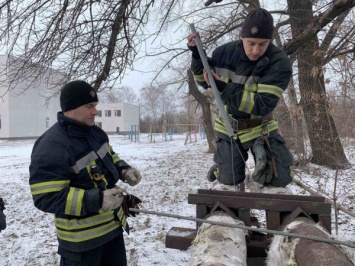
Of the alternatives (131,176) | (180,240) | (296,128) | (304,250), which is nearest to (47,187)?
(131,176)

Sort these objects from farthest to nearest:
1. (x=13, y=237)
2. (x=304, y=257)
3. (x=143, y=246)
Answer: (x=13, y=237)
(x=143, y=246)
(x=304, y=257)

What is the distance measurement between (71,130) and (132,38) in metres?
4.10

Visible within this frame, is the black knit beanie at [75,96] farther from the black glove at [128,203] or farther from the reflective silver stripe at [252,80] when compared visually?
the reflective silver stripe at [252,80]

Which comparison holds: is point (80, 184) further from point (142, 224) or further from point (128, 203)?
point (142, 224)

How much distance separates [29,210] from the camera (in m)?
6.75

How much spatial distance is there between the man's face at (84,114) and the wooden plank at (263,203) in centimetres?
99

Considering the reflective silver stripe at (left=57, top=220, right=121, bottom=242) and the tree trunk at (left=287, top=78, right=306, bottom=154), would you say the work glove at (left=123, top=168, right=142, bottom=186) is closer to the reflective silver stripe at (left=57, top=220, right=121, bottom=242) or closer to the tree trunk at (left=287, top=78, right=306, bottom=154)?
the reflective silver stripe at (left=57, top=220, right=121, bottom=242)

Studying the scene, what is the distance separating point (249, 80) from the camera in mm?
2754

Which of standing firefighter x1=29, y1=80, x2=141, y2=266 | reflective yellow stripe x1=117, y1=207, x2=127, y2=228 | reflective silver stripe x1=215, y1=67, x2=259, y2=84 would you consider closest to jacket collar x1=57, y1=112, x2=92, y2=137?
standing firefighter x1=29, y1=80, x2=141, y2=266

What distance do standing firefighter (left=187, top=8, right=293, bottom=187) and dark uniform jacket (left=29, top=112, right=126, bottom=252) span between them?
3.39 ft

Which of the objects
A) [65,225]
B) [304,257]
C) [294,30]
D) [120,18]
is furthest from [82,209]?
[294,30]

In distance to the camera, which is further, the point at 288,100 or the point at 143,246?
the point at 288,100

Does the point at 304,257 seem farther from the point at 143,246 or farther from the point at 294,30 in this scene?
the point at 294,30

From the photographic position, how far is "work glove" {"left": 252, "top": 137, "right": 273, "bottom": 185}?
2.64 metres
